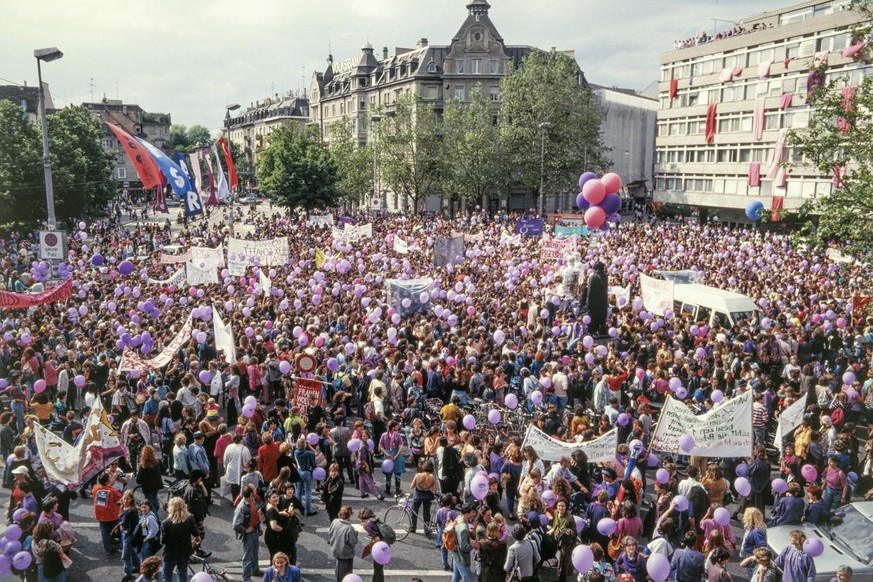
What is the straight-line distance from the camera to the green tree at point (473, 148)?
2176 inches

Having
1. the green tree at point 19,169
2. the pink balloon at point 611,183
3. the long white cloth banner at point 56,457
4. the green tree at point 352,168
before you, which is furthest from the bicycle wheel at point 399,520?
the green tree at point 352,168

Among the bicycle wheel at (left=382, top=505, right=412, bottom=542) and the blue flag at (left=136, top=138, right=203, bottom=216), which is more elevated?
the blue flag at (left=136, top=138, right=203, bottom=216)

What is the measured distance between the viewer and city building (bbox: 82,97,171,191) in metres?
100

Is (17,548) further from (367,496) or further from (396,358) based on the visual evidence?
(396,358)

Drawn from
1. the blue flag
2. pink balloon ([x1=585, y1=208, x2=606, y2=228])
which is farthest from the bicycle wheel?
the blue flag

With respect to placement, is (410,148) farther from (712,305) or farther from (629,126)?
(712,305)

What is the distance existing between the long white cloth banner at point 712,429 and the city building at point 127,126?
3722 inches

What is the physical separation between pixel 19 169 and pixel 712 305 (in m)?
37.0

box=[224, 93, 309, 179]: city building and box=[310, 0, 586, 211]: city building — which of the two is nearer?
box=[310, 0, 586, 211]: city building

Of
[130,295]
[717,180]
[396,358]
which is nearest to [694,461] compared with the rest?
[396,358]

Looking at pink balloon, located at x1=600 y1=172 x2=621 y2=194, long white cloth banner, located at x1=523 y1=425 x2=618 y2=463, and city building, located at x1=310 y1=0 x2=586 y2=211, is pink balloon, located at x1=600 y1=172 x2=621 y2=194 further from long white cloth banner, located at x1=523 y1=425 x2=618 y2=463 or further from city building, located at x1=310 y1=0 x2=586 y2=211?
city building, located at x1=310 y1=0 x2=586 y2=211

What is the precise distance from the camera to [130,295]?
21.4 metres

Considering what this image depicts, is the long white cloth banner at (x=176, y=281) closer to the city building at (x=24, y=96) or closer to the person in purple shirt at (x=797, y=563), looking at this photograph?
the person in purple shirt at (x=797, y=563)

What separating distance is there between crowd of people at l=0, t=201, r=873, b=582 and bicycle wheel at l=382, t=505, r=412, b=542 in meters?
0.14
